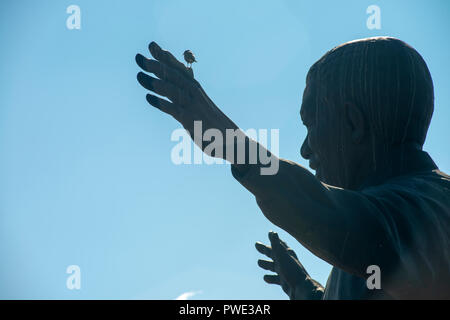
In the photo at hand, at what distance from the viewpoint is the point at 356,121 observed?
5.38 m

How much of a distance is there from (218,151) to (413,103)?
2.00 m

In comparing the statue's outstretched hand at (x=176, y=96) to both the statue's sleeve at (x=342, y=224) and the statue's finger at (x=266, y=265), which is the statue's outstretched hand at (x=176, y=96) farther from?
the statue's finger at (x=266, y=265)

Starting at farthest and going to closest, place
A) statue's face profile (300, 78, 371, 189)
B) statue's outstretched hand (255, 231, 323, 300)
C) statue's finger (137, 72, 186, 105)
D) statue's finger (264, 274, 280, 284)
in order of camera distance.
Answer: statue's finger (264, 274, 280, 284), statue's outstretched hand (255, 231, 323, 300), statue's face profile (300, 78, 371, 189), statue's finger (137, 72, 186, 105)

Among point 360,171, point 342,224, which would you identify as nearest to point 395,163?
point 360,171

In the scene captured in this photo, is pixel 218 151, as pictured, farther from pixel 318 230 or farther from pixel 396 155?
pixel 396 155

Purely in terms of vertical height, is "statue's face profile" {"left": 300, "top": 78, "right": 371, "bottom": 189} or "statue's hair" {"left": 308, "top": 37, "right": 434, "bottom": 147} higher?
"statue's hair" {"left": 308, "top": 37, "right": 434, "bottom": 147}

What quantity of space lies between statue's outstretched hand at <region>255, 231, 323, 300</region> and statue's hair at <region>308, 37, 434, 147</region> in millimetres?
1898

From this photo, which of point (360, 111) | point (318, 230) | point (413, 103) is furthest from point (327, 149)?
point (318, 230)

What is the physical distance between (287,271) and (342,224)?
111 inches

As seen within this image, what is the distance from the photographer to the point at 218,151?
13.8 ft

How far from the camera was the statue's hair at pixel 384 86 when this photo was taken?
5.29 m

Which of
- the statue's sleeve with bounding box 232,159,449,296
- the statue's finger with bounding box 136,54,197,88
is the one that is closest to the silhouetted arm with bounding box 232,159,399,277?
the statue's sleeve with bounding box 232,159,449,296

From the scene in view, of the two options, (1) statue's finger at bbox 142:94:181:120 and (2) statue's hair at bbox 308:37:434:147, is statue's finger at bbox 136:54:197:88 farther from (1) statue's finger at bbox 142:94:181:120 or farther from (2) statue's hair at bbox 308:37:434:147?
(2) statue's hair at bbox 308:37:434:147

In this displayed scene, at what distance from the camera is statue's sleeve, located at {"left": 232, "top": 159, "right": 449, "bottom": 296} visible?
160 inches
